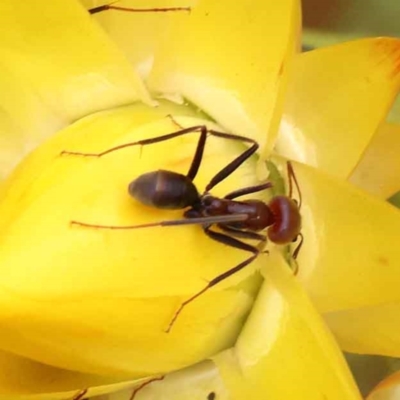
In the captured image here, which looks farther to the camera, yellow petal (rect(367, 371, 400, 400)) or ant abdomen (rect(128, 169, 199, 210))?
yellow petal (rect(367, 371, 400, 400))

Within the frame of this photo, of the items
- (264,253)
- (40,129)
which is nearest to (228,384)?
(264,253)

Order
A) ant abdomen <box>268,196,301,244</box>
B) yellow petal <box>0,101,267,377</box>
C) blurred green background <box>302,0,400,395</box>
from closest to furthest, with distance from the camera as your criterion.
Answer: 1. yellow petal <box>0,101,267,377</box>
2. ant abdomen <box>268,196,301,244</box>
3. blurred green background <box>302,0,400,395</box>

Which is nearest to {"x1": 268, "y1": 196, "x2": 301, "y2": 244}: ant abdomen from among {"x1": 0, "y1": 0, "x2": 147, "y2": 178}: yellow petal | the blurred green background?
{"x1": 0, "y1": 0, "x2": 147, "y2": 178}: yellow petal

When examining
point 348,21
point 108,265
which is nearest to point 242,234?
point 108,265

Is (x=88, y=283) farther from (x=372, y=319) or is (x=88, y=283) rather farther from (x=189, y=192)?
(x=372, y=319)

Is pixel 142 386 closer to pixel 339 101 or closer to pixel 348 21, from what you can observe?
pixel 339 101

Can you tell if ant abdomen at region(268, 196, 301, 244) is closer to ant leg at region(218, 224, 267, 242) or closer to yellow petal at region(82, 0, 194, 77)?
ant leg at region(218, 224, 267, 242)
